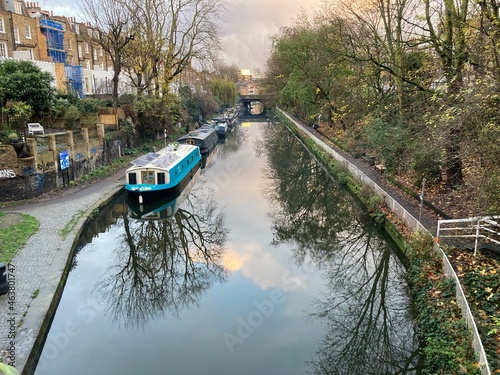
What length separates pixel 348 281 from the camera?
1104 cm

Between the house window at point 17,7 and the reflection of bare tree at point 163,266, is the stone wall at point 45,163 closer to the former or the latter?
the reflection of bare tree at point 163,266

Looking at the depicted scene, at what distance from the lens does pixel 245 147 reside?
35781 millimetres

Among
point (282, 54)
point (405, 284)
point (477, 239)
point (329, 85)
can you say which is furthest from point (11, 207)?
point (282, 54)

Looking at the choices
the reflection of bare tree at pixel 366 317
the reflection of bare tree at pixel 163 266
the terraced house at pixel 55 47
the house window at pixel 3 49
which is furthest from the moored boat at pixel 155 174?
the house window at pixel 3 49

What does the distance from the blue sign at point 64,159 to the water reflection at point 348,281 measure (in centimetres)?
901

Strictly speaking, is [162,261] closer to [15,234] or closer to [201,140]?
[15,234]

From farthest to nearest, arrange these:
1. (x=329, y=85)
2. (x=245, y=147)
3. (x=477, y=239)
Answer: (x=245, y=147) → (x=329, y=85) → (x=477, y=239)

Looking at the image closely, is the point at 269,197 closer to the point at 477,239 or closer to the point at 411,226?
the point at 411,226

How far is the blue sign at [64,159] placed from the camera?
16.4 m

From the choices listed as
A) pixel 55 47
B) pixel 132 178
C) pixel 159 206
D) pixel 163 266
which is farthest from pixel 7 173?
Answer: pixel 55 47

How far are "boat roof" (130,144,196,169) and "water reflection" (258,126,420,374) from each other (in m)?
5.02

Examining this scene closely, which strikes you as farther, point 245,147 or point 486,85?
point 245,147

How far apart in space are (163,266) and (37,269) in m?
3.47

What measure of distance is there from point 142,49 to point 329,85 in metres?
13.8
